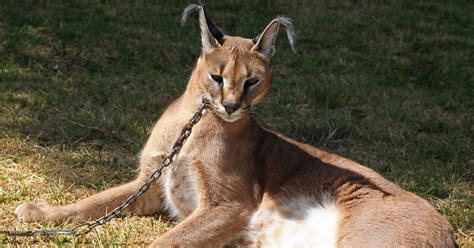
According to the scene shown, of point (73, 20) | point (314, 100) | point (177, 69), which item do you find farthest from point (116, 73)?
point (314, 100)

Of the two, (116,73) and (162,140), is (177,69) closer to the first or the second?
(116,73)

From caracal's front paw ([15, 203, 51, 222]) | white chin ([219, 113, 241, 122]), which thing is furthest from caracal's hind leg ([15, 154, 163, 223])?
white chin ([219, 113, 241, 122])

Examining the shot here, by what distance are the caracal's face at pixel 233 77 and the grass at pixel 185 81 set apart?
853mm

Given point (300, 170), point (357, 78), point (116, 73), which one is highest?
point (300, 170)

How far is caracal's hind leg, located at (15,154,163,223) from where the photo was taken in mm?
3928

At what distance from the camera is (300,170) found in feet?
13.8

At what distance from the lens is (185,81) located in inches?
264

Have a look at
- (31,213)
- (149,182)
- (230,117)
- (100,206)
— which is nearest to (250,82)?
(230,117)

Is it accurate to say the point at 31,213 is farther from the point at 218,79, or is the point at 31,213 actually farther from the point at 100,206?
the point at 218,79

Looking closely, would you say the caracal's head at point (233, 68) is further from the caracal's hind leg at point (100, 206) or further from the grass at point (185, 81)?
→ the grass at point (185, 81)

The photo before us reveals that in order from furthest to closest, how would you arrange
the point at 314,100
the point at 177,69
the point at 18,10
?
the point at 18,10 → the point at 177,69 → the point at 314,100

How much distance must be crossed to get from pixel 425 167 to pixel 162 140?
2.27 m

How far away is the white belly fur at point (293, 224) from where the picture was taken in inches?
154

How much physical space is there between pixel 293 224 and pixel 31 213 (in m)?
1.48
